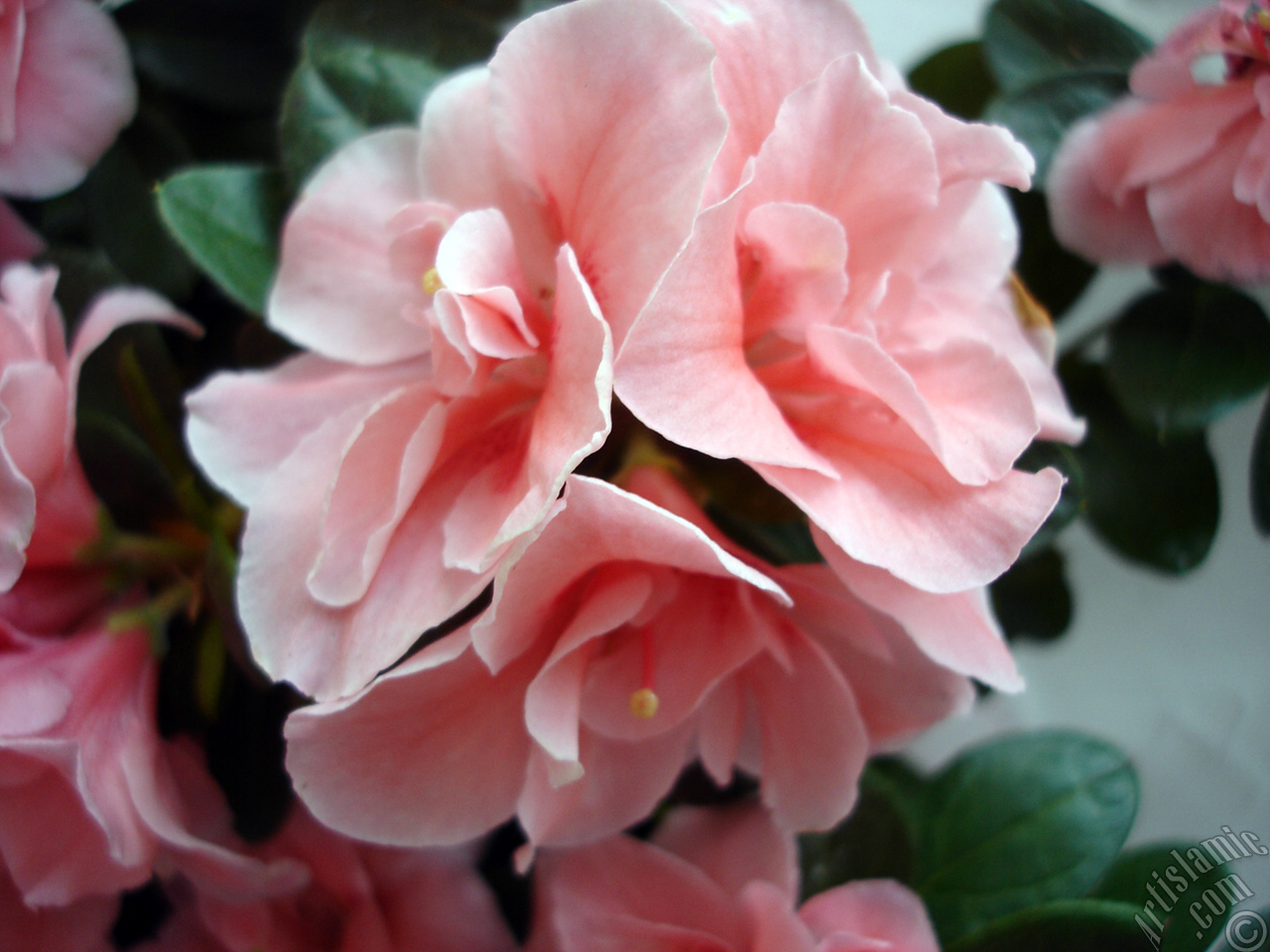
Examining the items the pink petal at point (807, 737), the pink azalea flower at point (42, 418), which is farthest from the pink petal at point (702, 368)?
the pink azalea flower at point (42, 418)

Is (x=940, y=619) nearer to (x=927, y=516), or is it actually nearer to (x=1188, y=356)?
(x=927, y=516)

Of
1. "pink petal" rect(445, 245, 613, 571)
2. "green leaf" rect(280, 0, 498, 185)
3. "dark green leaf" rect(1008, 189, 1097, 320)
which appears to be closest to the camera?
"pink petal" rect(445, 245, 613, 571)

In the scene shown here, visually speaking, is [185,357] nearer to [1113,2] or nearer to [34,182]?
[34,182]

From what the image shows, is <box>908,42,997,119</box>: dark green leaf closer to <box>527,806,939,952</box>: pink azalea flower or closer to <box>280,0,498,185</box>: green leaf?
<box>280,0,498,185</box>: green leaf

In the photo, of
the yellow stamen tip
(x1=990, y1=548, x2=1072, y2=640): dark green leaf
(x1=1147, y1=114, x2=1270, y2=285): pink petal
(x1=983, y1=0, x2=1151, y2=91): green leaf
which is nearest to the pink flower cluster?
the yellow stamen tip

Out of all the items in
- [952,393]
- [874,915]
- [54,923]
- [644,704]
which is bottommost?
[54,923]

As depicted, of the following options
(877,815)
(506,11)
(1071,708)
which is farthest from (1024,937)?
(506,11)

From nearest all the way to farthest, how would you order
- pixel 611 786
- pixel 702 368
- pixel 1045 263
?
pixel 702 368 < pixel 611 786 < pixel 1045 263

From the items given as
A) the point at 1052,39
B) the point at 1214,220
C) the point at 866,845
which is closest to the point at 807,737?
the point at 866,845
